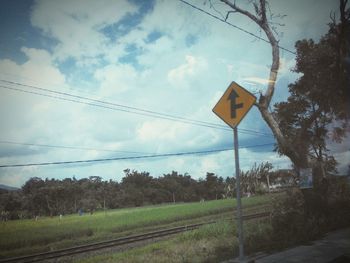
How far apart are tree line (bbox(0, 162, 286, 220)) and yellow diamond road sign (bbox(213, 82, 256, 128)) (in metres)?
12.0

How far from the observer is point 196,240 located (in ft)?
43.9

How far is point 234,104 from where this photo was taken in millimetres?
7254

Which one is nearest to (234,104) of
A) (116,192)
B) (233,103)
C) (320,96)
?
(233,103)

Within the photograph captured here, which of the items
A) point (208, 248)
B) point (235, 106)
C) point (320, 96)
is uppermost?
point (320, 96)

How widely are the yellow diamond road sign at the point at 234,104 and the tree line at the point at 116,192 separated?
12.0m

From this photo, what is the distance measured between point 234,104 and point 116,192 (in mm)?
54345

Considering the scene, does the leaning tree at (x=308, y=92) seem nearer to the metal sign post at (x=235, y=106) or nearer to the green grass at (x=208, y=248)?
the green grass at (x=208, y=248)

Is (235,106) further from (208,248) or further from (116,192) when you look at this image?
(116,192)

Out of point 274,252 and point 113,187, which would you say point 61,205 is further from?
point 274,252

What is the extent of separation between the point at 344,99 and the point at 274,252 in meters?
9.96

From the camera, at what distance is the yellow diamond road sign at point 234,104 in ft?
23.1

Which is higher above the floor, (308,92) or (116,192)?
(308,92)

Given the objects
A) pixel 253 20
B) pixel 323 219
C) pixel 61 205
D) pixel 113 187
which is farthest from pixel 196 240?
pixel 113 187

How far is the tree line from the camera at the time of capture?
2194 cm
